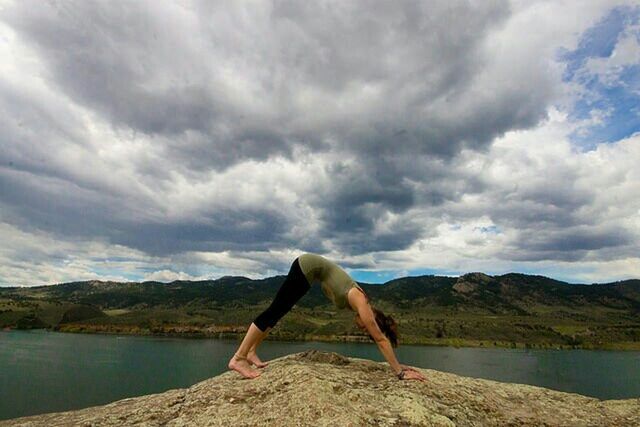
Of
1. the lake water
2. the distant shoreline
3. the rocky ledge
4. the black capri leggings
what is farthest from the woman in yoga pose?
the distant shoreline

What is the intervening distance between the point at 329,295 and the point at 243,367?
7.25ft

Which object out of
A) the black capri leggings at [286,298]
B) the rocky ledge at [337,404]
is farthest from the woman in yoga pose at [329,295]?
the rocky ledge at [337,404]

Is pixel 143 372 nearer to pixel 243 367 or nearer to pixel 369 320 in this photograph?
pixel 243 367

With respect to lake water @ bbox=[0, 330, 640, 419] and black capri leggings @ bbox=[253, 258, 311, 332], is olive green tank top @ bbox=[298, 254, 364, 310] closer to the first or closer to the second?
black capri leggings @ bbox=[253, 258, 311, 332]

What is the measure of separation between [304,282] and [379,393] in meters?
2.41

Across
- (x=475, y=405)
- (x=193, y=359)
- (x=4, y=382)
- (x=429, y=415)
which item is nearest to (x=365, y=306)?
(x=429, y=415)

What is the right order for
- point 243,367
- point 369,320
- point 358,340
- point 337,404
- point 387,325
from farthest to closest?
point 358,340 < point 243,367 < point 387,325 < point 369,320 < point 337,404

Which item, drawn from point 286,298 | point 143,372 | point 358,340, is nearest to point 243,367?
point 286,298

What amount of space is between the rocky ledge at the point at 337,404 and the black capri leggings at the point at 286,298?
2.96ft

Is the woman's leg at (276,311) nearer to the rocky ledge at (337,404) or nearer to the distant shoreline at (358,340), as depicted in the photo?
the rocky ledge at (337,404)

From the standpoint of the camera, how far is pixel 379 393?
281 inches

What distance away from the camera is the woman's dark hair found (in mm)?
8102

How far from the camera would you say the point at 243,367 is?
8.25 meters

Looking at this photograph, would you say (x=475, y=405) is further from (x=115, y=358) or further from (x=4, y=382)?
(x=115, y=358)
